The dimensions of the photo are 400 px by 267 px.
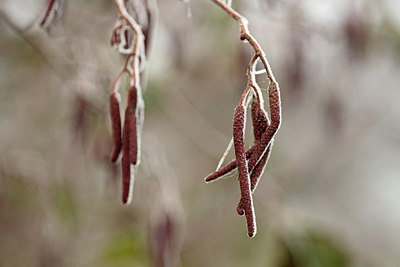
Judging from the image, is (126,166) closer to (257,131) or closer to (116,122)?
(116,122)

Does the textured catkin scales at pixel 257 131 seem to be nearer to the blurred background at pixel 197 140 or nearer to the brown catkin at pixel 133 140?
the brown catkin at pixel 133 140

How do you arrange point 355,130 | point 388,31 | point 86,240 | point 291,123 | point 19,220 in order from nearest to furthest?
point 388,31, point 19,220, point 86,240, point 355,130, point 291,123

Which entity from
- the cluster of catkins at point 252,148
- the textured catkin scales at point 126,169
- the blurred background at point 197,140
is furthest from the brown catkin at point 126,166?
the blurred background at point 197,140

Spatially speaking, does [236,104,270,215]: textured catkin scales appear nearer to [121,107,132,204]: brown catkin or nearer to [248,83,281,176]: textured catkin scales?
[248,83,281,176]: textured catkin scales

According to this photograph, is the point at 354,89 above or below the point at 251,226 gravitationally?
below

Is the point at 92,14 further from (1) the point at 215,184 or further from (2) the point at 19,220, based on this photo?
(1) the point at 215,184

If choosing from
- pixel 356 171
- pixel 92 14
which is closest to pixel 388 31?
pixel 92 14
